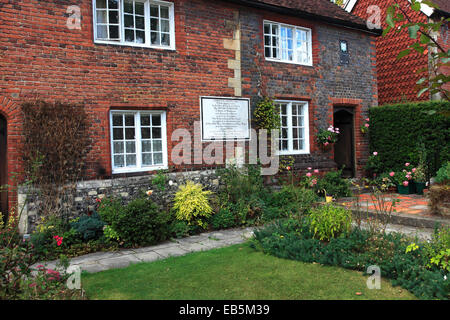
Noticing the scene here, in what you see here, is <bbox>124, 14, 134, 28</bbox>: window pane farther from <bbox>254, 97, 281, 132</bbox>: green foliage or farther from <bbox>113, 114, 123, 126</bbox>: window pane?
<bbox>254, 97, 281, 132</bbox>: green foliage

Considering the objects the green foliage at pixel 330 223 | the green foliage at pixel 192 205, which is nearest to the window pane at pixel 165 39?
the green foliage at pixel 192 205

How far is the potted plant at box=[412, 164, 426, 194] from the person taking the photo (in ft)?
35.6

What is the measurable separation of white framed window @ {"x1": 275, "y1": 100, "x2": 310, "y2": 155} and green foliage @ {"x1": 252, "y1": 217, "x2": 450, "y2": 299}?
4.76 meters

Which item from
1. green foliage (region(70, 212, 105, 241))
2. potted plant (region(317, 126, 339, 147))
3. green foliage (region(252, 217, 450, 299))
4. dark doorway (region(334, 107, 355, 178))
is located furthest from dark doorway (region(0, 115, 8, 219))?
dark doorway (region(334, 107, 355, 178))

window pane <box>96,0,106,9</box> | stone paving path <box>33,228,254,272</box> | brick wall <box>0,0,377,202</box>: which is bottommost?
stone paving path <box>33,228,254,272</box>

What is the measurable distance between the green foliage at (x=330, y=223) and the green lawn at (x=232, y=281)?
2.25ft

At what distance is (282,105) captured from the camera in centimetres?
1092

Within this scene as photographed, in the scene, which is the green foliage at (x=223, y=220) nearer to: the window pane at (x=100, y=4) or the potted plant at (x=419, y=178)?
the window pane at (x=100, y=4)

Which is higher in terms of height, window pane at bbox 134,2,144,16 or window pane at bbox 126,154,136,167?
window pane at bbox 134,2,144,16

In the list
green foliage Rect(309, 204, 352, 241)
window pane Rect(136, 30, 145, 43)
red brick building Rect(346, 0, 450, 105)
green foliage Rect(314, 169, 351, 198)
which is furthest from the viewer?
red brick building Rect(346, 0, 450, 105)

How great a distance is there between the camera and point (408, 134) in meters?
11.4

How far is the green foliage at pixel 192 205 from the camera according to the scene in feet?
25.4

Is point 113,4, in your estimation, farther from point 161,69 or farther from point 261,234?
point 261,234
